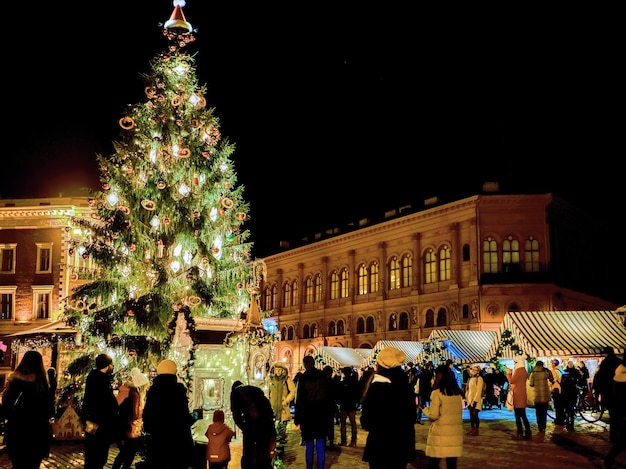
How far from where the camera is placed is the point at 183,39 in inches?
679

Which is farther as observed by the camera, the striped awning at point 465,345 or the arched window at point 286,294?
the arched window at point 286,294

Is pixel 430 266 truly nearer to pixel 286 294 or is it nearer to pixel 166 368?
pixel 286 294

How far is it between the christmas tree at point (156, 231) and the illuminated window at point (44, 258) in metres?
22.3

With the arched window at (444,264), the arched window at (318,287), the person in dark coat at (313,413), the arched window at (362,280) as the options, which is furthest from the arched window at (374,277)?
the person in dark coat at (313,413)

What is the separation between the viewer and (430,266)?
4781 centimetres

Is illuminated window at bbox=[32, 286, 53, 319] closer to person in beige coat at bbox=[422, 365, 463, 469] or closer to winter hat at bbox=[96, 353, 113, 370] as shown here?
winter hat at bbox=[96, 353, 113, 370]

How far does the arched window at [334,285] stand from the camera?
56.9 metres

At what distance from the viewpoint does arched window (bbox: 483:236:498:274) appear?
43.6m

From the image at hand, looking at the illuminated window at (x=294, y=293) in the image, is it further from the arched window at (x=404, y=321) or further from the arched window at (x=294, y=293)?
→ the arched window at (x=404, y=321)

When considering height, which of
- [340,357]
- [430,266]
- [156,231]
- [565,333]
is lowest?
[340,357]

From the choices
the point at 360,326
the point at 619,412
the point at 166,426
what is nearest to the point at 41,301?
the point at 360,326

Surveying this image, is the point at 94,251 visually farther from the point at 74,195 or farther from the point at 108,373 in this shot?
the point at 74,195

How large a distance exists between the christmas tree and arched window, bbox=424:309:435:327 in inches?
1236

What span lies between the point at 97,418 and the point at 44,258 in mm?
32265
